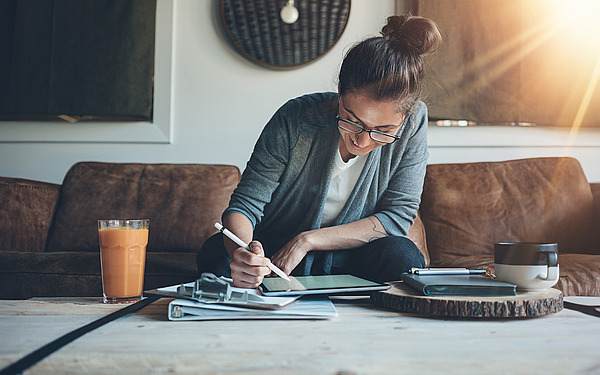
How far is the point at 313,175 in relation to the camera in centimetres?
140

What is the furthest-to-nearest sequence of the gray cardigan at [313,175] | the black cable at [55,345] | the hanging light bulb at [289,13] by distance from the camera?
the hanging light bulb at [289,13] → the gray cardigan at [313,175] → the black cable at [55,345]

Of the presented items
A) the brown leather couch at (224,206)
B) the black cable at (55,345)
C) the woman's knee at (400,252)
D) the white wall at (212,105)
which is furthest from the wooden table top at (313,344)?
the white wall at (212,105)

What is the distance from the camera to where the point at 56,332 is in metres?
0.68

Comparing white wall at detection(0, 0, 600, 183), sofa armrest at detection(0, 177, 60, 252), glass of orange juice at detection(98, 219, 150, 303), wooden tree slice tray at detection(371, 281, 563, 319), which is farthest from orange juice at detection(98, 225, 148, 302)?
white wall at detection(0, 0, 600, 183)

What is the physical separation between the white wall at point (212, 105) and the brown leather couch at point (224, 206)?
27 cm

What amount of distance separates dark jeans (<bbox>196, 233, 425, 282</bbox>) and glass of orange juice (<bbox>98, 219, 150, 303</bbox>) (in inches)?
12.8

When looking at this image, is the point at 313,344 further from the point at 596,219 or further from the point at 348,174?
the point at 596,219

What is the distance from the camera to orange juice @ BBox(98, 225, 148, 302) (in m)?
0.97

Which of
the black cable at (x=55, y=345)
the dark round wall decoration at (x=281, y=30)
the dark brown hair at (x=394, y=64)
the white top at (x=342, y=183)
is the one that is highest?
the dark round wall decoration at (x=281, y=30)

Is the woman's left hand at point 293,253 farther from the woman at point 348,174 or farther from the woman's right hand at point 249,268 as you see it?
the woman's right hand at point 249,268

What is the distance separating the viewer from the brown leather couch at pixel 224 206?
2.02m

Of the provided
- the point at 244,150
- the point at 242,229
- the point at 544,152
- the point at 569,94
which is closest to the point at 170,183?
the point at 244,150

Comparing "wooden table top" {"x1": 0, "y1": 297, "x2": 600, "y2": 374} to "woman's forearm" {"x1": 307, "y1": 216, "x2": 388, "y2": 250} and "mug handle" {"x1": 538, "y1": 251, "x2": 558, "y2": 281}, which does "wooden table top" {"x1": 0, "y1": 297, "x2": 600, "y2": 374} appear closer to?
"mug handle" {"x1": 538, "y1": 251, "x2": 558, "y2": 281}

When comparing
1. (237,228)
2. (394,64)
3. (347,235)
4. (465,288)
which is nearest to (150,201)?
(237,228)
